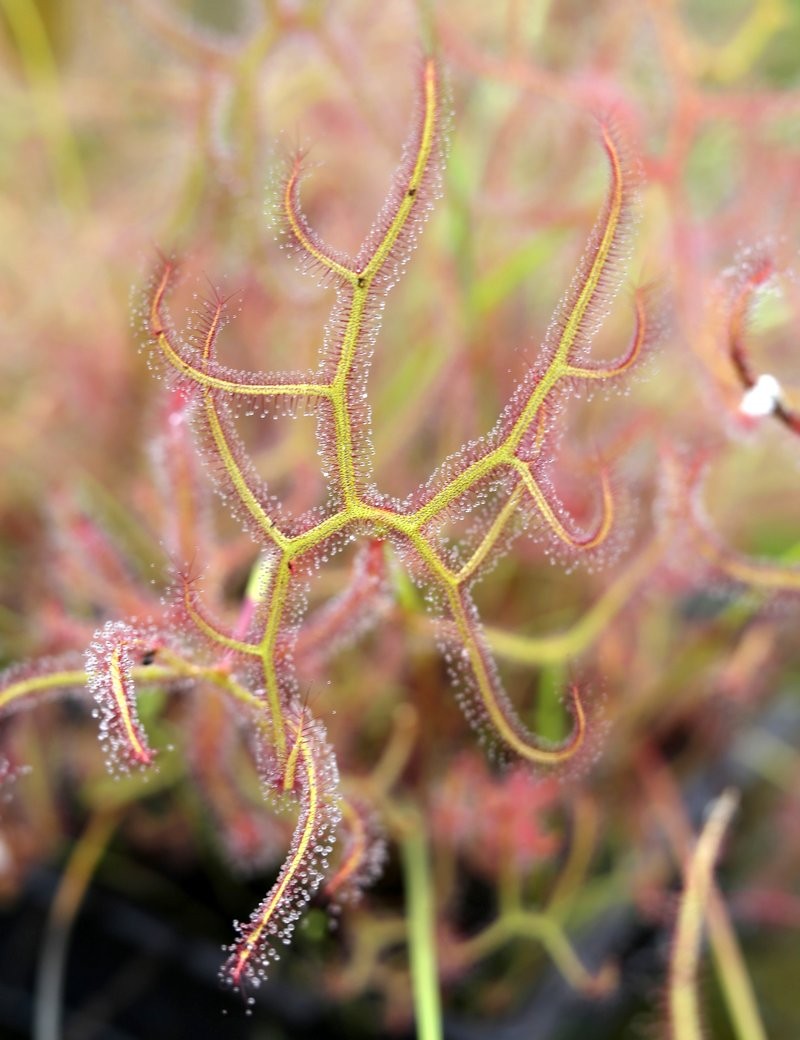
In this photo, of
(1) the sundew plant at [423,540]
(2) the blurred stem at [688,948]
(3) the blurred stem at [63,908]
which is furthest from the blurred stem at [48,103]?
(2) the blurred stem at [688,948]

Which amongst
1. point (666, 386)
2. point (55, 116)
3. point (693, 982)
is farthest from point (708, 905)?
point (55, 116)

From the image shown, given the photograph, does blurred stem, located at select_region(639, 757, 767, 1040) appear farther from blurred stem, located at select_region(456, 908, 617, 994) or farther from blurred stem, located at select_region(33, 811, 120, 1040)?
blurred stem, located at select_region(33, 811, 120, 1040)

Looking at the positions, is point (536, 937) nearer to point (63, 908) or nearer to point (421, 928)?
point (421, 928)

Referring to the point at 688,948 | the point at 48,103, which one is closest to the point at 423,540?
the point at 688,948

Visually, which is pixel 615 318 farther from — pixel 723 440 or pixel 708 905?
pixel 708 905

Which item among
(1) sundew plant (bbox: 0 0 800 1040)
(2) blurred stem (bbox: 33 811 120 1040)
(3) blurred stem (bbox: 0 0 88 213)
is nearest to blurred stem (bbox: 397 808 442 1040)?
(1) sundew plant (bbox: 0 0 800 1040)

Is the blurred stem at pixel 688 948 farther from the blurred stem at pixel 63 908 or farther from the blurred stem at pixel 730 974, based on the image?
the blurred stem at pixel 63 908

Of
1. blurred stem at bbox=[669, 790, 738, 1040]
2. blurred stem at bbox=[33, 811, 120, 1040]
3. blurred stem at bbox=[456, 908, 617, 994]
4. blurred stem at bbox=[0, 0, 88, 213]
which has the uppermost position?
blurred stem at bbox=[0, 0, 88, 213]

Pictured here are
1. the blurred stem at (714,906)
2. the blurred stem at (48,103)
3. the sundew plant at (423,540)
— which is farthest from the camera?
the blurred stem at (48,103)
